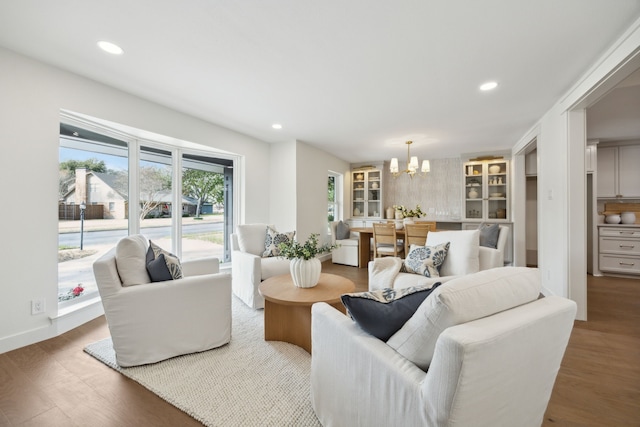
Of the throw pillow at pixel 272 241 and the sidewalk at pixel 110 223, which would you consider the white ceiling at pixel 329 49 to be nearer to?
the sidewalk at pixel 110 223

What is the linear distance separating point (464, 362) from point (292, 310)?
174 centimetres

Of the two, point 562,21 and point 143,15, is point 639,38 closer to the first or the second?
point 562,21

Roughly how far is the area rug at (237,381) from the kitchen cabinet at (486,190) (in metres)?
5.28

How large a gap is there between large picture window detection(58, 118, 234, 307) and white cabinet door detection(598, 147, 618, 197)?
6.47 metres

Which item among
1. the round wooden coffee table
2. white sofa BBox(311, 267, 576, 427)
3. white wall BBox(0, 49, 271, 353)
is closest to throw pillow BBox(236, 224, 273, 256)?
the round wooden coffee table

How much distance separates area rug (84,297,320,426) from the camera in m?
1.51

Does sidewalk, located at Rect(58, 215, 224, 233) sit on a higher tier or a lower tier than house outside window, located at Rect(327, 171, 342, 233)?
lower

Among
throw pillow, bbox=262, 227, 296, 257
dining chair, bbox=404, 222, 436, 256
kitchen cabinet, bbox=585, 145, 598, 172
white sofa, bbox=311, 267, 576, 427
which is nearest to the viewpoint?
white sofa, bbox=311, 267, 576, 427

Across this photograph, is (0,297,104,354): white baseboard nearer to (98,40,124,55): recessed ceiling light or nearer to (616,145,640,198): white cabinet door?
(98,40,124,55): recessed ceiling light

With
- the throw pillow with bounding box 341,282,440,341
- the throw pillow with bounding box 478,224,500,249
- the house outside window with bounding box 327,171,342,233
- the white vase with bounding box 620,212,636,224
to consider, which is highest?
the house outside window with bounding box 327,171,342,233

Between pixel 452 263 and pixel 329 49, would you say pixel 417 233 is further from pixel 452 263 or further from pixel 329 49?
pixel 329 49

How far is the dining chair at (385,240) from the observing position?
4.66m

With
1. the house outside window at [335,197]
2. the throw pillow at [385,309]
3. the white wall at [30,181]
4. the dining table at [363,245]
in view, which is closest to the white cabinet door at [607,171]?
the dining table at [363,245]

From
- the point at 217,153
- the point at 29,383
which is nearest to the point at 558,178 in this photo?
the point at 217,153
